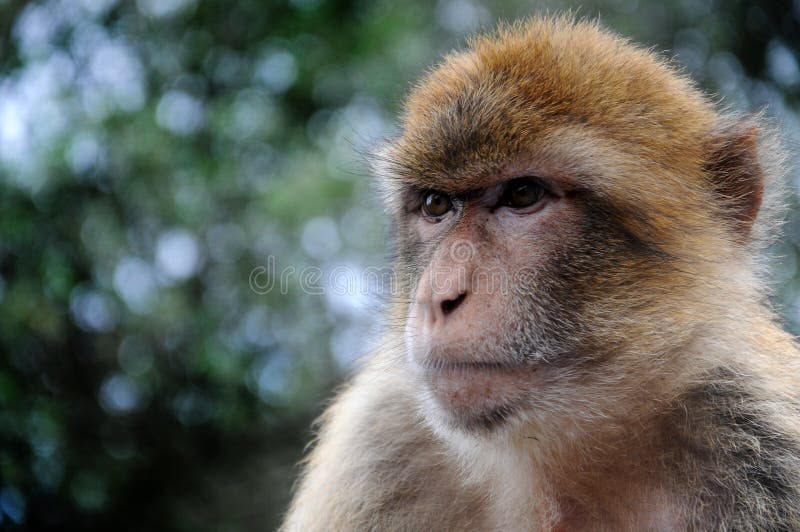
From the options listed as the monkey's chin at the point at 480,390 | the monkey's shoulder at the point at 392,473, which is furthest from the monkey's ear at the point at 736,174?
the monkey's shoulder at the point at 392,473

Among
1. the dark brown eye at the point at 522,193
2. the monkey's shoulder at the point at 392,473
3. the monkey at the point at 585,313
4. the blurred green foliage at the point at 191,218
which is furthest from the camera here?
the blurred green foliage at the point at 191,218

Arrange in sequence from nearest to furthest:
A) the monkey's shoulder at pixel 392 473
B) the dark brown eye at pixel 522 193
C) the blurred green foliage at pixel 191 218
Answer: the dark brown eye at pixel 522 193 → the monkey's shoulder at pixel 392 473 → the blurred green foliage at pixel 191 218

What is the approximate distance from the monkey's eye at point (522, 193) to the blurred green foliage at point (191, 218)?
338cm

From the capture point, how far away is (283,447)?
894 centimetres

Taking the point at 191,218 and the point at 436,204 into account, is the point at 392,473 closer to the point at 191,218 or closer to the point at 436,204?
the point at 436,204

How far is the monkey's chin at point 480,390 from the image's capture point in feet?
9.35

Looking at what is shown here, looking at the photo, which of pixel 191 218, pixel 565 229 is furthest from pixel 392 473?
pixel 191 218

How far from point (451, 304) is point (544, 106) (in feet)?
2.88

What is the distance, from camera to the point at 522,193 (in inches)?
123

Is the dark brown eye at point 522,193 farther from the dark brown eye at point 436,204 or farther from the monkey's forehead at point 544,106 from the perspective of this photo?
the dark brown eye at point 436,204

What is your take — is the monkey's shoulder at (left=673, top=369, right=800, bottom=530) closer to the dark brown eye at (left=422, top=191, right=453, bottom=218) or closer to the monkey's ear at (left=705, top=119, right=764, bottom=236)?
the monkey's ear at (left=705, top=119, right=764, bottom=236)

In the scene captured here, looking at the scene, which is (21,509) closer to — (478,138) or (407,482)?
(407,482)

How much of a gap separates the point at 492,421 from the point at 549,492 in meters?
0.48

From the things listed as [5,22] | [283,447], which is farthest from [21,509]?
[5,22]
